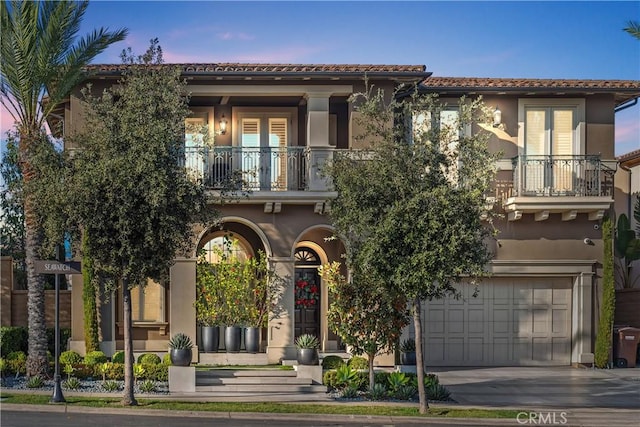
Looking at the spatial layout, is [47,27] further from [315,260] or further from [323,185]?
[315,260]

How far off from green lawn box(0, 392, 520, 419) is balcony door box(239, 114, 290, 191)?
696cm

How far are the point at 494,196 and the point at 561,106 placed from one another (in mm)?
3454

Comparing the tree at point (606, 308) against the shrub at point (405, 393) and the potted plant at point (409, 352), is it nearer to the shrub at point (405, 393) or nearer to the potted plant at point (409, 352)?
the potted plant at point (409, 352)

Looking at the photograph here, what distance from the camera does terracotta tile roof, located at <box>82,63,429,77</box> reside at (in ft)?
69.4

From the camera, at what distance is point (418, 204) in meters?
14.9

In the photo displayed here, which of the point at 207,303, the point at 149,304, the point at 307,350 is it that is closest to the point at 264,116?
the point at 207,303

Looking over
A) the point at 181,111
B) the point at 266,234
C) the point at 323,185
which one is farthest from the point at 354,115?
the point at 181,111

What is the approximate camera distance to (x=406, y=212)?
14984mm

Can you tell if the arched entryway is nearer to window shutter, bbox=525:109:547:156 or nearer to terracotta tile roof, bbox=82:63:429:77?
terracotta tile roof, bbox=82:63:429:77

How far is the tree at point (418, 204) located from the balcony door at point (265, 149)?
592 centimetres

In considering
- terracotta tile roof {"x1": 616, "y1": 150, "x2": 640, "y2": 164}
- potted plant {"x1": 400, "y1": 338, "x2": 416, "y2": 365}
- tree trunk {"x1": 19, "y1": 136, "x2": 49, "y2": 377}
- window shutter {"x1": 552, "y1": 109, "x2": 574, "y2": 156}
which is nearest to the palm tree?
tree trunk {"x1": 19, "y1": 136, "x2": 49, "y2": 377}

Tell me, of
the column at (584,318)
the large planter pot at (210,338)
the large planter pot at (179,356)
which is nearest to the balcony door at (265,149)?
the large planter pot at (210,338)

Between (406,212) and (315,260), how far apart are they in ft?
31.4

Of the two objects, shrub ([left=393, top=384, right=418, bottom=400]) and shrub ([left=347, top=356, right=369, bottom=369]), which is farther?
shrub ([left=347, top=356, right=369, bottom=369])
